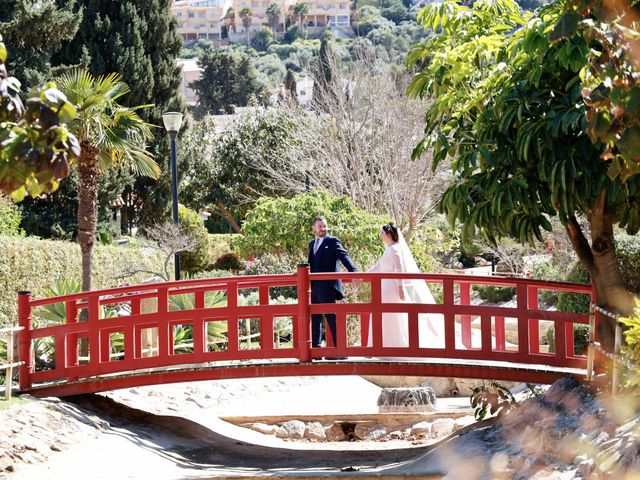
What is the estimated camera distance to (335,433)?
Result: 574 inches

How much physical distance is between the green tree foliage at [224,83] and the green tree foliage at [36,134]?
229 ft

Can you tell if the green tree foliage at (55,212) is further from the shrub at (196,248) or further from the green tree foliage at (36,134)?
the green tree foliage at (36,134)

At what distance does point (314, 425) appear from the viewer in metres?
14.5

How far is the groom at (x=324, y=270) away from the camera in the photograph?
1279cm

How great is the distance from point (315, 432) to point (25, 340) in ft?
13.4

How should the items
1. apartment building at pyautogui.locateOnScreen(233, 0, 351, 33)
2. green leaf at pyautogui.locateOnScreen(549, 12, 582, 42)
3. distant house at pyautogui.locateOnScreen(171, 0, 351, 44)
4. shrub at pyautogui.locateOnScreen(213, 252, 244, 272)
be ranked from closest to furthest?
1. green leaf at pyautogui.locateOnScreen(549, 12, 582, 42)
2. shrub at pyautogui.locateOnScreen(213, 252, 244, 272)
3. apartment building at pyautogui.locateOnScreen(233, 0, 351, 33)
4. distant house at pyautogui.locateOnScreen(171, 0, 351, 44)

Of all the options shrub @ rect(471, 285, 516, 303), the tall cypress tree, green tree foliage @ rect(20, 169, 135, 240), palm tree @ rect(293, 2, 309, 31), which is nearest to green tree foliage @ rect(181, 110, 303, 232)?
→ the tall cypress tree

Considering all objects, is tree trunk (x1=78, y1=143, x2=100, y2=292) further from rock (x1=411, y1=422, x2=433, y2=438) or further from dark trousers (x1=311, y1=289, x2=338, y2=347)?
rock (x1=411, y1=422, x2=433, y2=438)

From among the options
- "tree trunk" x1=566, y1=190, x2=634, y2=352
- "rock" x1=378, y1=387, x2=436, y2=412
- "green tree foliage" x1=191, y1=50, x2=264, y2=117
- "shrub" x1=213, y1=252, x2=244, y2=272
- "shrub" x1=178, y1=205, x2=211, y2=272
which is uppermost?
"green tree foliage" x1=191, y1=50, x2=264, y2=117

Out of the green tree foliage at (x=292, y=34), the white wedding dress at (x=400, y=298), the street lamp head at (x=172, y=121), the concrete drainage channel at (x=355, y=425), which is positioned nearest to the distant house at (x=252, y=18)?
the green tree foliage at (x=292, y=34)

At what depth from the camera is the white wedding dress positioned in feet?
42.9

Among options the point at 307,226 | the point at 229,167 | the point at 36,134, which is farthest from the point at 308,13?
the point at 36,134

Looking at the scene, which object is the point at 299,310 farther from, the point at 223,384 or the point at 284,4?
the point at 284,4

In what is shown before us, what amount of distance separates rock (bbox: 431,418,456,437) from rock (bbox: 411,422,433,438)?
0.18 ft
